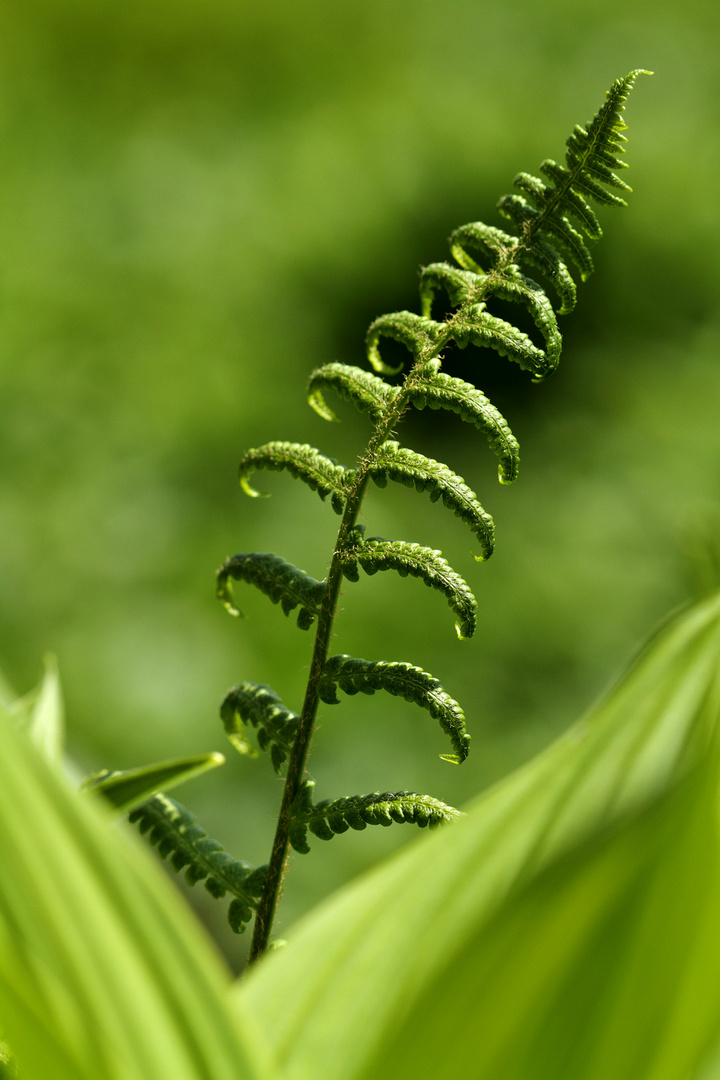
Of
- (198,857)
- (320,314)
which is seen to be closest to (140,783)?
(198,857)

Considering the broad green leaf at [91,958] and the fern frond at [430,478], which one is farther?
the fern frond at [430,478]

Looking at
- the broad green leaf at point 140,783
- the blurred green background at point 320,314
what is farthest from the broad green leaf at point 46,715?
the blurred green background at point 320,314

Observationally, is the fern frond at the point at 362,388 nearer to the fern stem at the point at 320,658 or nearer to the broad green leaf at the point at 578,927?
the fern stem at the point at 320,658

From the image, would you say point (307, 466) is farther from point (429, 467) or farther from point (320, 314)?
point (320, 314)

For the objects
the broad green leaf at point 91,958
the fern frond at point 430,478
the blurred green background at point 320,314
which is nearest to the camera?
the broad green leaf at point 91,958

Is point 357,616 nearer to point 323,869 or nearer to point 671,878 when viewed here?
point 323,869

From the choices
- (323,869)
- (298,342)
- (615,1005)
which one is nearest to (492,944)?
(615,1005)

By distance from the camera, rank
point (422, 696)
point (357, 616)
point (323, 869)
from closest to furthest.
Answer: point (422, 696) < point (323, 869) < point (357, 616)

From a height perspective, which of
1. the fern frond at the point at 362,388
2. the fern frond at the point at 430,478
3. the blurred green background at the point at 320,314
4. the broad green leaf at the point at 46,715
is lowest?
the fern frond at the point at 430,478
